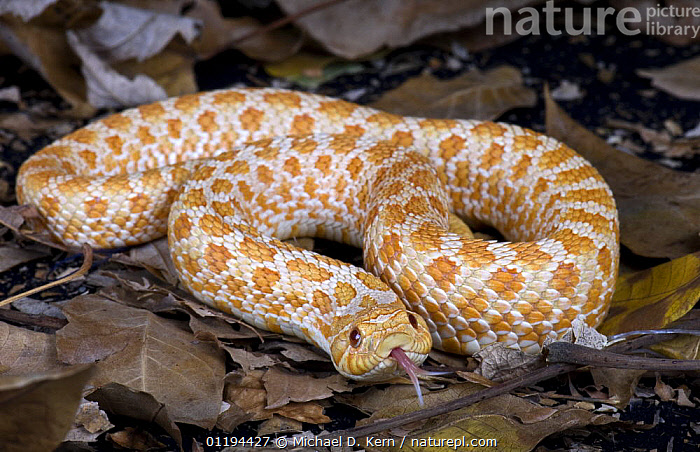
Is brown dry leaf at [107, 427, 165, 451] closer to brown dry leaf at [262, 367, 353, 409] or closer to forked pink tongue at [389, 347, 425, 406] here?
brown dry leaf at [262, 367, 353, 409]

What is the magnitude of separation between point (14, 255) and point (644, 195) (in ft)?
15.5

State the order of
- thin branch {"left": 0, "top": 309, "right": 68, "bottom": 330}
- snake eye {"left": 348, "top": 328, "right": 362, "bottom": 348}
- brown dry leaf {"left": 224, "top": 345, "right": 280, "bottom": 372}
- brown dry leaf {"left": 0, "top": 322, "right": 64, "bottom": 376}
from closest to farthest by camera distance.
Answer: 1. snake eye {"left": 348, "top": 328, "right": 362, "bottom": 348}
2. brown dry leaf {"left": 0, "top": 322, "right": 64, "bottom": 376}
3. brown dry leaf {"left": 224, "top": 345, "right": 280, "bottom": 372}
4. thin branch {"left": 0, "top": 309, "right": 68, "bottom": 330}

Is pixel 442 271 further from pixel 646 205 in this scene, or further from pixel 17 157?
pixel 17 157

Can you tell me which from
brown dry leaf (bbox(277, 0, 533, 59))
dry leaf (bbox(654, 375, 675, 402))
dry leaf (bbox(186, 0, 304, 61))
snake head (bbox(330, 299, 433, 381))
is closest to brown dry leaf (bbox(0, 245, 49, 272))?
Result: snake head (bbox(330, 299, 433, 381))

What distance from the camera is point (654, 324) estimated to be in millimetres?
4547

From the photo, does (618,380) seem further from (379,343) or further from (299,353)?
(299,353)

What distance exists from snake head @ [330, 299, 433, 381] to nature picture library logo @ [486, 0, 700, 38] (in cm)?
478

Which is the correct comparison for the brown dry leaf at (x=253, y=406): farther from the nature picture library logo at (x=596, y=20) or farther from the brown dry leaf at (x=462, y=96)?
the nature picture library logo at (x=596, y=20)

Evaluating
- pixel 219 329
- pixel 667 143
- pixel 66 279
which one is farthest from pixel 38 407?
pixel 667 143

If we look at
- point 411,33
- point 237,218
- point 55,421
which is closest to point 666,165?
point 411,33

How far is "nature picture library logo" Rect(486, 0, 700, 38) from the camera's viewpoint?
7949mm

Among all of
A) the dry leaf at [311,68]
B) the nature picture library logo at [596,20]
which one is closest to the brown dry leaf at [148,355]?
the dry leaf at [311,68]

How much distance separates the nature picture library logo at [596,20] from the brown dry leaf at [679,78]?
590mm

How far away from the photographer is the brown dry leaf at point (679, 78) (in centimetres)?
721
